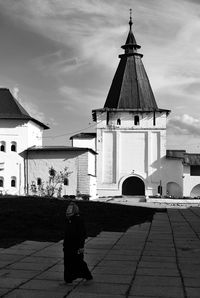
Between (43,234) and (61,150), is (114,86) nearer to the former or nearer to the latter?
(61,150)

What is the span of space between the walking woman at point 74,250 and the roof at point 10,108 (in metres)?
45.4

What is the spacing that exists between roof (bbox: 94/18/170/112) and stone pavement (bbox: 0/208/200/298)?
157 feet

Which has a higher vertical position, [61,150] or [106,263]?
[61,150]

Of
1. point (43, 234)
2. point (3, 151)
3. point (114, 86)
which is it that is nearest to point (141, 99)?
point (114, 86)

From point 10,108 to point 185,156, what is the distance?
21.8 m

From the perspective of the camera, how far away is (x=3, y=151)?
53.5 metres

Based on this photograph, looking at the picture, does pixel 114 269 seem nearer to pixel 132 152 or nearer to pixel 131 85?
pixel 132 152

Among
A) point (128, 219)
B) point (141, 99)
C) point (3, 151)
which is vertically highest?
point (141, 99)

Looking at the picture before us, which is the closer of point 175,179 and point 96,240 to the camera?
point 96,240

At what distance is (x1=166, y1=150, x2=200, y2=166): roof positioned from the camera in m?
61.9

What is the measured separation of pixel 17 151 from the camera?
53.7m

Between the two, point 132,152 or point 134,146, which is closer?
point 132,152

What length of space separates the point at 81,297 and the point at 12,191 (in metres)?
45.3

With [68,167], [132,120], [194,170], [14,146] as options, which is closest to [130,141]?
[132,120]
